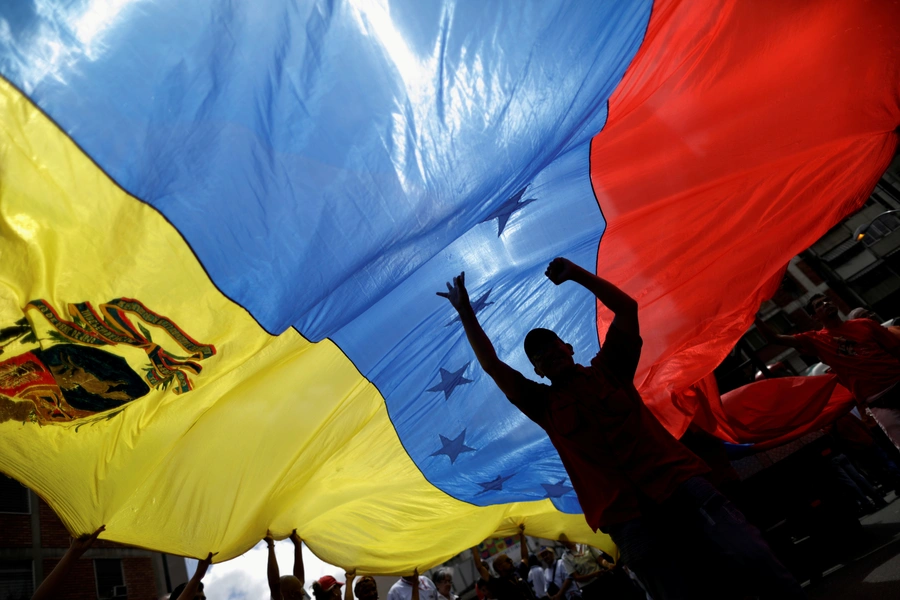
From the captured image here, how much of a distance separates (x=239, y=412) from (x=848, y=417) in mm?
7171

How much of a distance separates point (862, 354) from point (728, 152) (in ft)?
7.15

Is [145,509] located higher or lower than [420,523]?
higher

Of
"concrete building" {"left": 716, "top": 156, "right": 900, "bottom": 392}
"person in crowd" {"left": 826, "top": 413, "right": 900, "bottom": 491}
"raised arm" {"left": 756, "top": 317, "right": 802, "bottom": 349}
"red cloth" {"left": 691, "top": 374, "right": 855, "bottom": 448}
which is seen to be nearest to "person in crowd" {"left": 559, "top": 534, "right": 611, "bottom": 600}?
"red cloth" {"left": 691, "top": 374, "right": 855, "bottom": 448}

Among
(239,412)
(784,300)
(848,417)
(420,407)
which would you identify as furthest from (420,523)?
(784,300)

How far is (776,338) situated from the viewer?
376 centimetres

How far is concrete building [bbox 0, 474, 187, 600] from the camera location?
10.7 metres

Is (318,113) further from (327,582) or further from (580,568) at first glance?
(580,568)

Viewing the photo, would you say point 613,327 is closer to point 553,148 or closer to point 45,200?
point 553,148

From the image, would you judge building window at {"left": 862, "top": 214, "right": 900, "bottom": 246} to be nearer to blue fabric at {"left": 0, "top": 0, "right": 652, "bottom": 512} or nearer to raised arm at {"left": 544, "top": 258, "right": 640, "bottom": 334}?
blue fabric at {"left": 0, "top": 0, "right": 652, "bottom": 512}

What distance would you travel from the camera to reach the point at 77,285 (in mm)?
1524

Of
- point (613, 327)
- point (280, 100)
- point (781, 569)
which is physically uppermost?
point (280, 100)

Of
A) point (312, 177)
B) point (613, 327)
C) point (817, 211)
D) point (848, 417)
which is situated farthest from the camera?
point (848, 417)

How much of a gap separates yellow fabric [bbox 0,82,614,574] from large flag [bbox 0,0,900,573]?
1 centimetres

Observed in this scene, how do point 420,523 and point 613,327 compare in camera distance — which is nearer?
point 613,327
